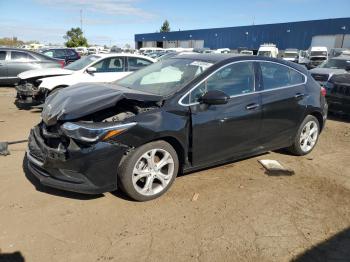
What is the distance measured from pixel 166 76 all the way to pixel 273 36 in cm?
5304

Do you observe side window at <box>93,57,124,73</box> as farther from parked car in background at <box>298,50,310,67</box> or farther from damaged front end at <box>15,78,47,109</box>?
parked car in background at <box>298,50,310,67</box>

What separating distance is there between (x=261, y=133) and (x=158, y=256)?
2620 mm

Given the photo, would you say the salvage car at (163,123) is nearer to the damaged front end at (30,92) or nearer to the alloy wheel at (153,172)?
the alloy wheel at (153,172)

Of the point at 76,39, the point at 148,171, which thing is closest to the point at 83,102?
the point at 148,171

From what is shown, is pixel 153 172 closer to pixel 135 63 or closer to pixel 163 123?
pixel 163 123

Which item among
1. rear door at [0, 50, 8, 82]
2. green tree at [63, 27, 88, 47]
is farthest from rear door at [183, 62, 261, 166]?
green tree at [63, 27, 88, 47]

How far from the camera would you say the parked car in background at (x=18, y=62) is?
42.7 ft

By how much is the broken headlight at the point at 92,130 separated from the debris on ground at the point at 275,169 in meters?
2.50

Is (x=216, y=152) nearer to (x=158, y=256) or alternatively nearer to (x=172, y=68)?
(x=172, y=68)

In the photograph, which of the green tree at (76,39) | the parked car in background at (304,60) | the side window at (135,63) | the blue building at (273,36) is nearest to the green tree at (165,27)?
the blue building at (273,36)

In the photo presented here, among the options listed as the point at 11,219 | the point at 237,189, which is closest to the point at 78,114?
the point at 11,219

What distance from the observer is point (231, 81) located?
4715 millimetres

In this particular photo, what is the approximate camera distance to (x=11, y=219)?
3.61 meters

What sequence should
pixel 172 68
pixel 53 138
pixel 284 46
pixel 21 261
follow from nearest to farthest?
pixel 21 261 → pixel 53 138 → pixel 172 68 → pixel 284 46
